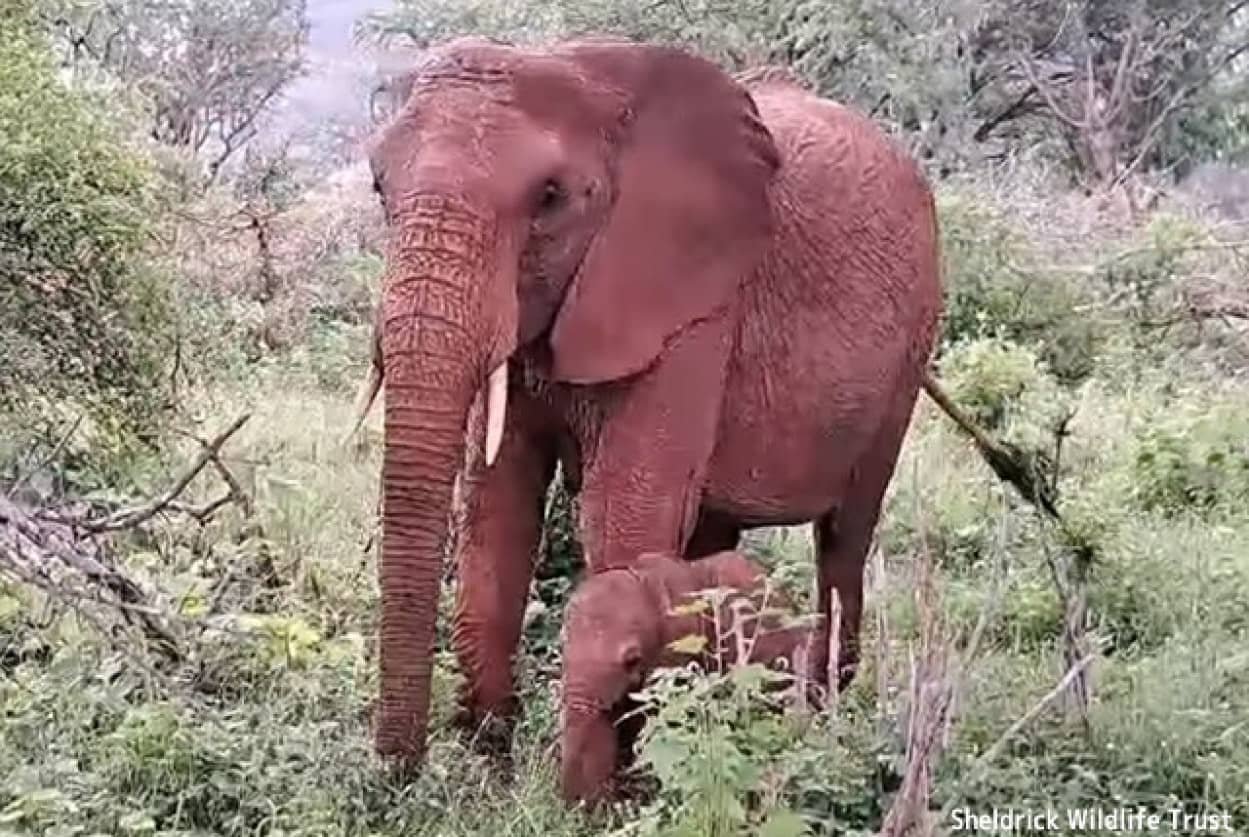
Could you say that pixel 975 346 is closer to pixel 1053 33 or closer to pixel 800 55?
pixel 800 55

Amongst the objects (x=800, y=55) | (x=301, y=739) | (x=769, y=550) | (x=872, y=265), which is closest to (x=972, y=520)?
(x=769, y=550)

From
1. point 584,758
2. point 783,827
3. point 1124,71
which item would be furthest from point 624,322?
point 1124,71

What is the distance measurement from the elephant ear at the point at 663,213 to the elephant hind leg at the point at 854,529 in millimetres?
1035

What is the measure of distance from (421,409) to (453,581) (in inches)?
89.9

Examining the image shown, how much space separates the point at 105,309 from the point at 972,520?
346 centimetres

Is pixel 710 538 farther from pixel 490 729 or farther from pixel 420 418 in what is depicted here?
pixel 420 418

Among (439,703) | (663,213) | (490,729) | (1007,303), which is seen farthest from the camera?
(1007,303)

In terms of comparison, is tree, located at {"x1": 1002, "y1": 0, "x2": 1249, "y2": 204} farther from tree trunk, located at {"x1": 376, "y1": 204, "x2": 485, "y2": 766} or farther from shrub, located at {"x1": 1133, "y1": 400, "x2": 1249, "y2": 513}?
tree trunk, located at {"x1": 376, "y1": 204, "x2": 485, "y2": 766}

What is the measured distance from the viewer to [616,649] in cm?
533

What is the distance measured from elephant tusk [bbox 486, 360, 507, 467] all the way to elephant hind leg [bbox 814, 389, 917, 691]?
1.71m

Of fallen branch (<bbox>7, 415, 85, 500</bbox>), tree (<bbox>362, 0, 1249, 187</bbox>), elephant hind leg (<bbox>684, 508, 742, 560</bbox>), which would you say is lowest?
elephant hind leg (<bbox>684, 508, 742, 560</bbox>)

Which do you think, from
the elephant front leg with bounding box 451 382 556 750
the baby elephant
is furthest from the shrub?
the baby elephant

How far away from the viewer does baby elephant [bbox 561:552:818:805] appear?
5.33 meters

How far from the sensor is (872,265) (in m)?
6.49
